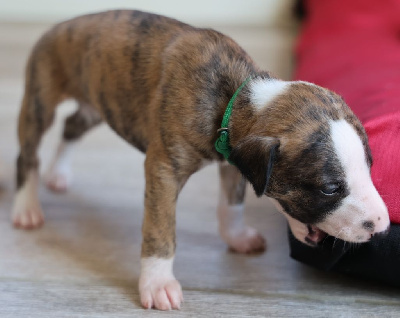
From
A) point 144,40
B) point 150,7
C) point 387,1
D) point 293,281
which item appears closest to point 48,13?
point 150,7

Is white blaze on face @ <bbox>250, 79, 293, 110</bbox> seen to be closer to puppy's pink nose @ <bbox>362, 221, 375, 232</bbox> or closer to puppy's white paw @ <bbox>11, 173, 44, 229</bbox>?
puppy's pink nose @ <bbox>362, 221, 375, 232</bbox>

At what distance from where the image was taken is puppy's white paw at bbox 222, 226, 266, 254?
239 cm

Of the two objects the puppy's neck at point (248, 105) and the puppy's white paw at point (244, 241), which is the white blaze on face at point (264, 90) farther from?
the puppy's white paw at point (244, 241)

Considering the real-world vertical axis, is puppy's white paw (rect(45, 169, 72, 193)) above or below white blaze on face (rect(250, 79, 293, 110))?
below

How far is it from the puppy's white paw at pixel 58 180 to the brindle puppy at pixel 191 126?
0.24 metres

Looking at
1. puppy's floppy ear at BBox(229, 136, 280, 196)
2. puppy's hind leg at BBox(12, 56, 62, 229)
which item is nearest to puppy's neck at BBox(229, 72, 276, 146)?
puppy's floppy ear at BBox(229, 136, 280, 196)

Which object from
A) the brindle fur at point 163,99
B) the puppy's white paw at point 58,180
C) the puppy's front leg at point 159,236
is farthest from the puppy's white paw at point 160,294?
the puppy's white paw at point 58,180

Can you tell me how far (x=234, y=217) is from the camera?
2.35 meters

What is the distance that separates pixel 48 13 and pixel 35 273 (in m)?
3.91

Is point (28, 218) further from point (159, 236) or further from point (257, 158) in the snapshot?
point (257, 158)

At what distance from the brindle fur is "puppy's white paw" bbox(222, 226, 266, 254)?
143 mm

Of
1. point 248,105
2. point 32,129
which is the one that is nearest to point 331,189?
point 248,105

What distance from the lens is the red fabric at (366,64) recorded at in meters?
1.96

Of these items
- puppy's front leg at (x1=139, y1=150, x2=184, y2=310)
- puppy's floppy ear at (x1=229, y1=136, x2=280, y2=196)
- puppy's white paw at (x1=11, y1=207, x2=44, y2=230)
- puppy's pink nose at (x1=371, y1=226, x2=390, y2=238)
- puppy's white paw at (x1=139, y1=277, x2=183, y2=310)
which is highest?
puppy's floppy ear at (x1=229, y1=136, x2=280, y2=196)
